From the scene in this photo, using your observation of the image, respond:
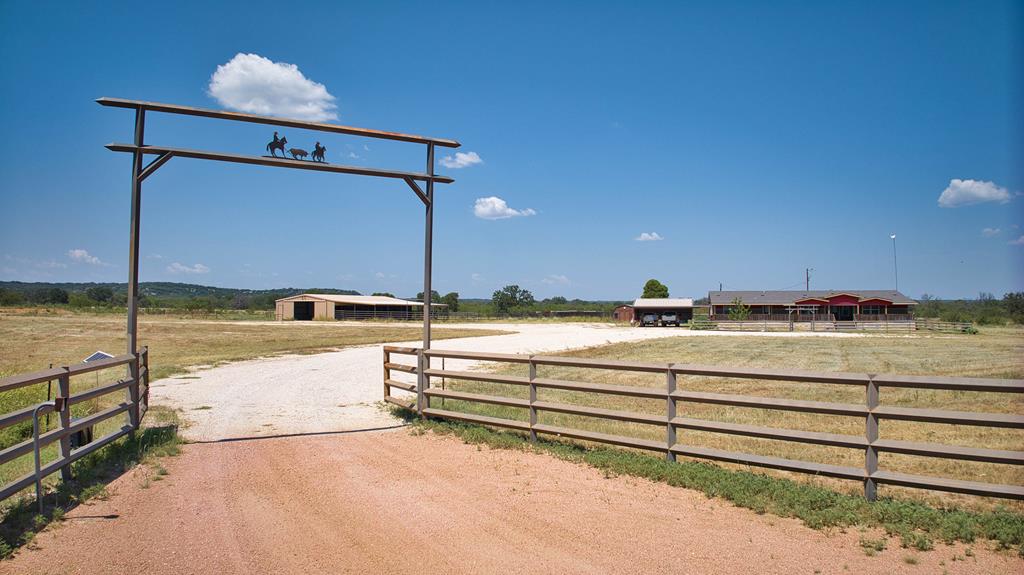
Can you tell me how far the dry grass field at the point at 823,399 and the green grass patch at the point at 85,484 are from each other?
547 centimetres

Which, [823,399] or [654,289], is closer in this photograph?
[823,399]

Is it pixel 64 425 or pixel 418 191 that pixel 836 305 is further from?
pixel 64 425

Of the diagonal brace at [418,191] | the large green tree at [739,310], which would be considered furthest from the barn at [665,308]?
the diagonal brace at [418,191]

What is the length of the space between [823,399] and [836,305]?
62244mm

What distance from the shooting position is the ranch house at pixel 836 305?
70000 millimetres

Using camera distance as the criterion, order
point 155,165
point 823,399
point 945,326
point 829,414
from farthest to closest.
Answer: point 945,326 < point 823,399 < point 155,165 < point 829,414

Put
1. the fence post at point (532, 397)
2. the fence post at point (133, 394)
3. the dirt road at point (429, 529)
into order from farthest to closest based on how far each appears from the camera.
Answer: the fence post at point (133, 394)
the fence post at point (532, 397)
the dirt road at point (429, 529)

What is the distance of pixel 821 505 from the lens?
6465mm

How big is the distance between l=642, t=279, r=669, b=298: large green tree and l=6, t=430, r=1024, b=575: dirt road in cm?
10239

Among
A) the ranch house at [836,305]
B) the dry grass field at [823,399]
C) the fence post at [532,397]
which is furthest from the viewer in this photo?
the ranch house at [836,305]

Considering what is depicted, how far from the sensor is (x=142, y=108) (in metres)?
10.0

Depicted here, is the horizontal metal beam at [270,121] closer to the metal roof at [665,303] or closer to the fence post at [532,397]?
the fence post at [532,397]

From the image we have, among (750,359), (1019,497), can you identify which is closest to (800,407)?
(1019,497)

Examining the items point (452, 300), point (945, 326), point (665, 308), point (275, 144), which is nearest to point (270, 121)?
point (275, 144)
